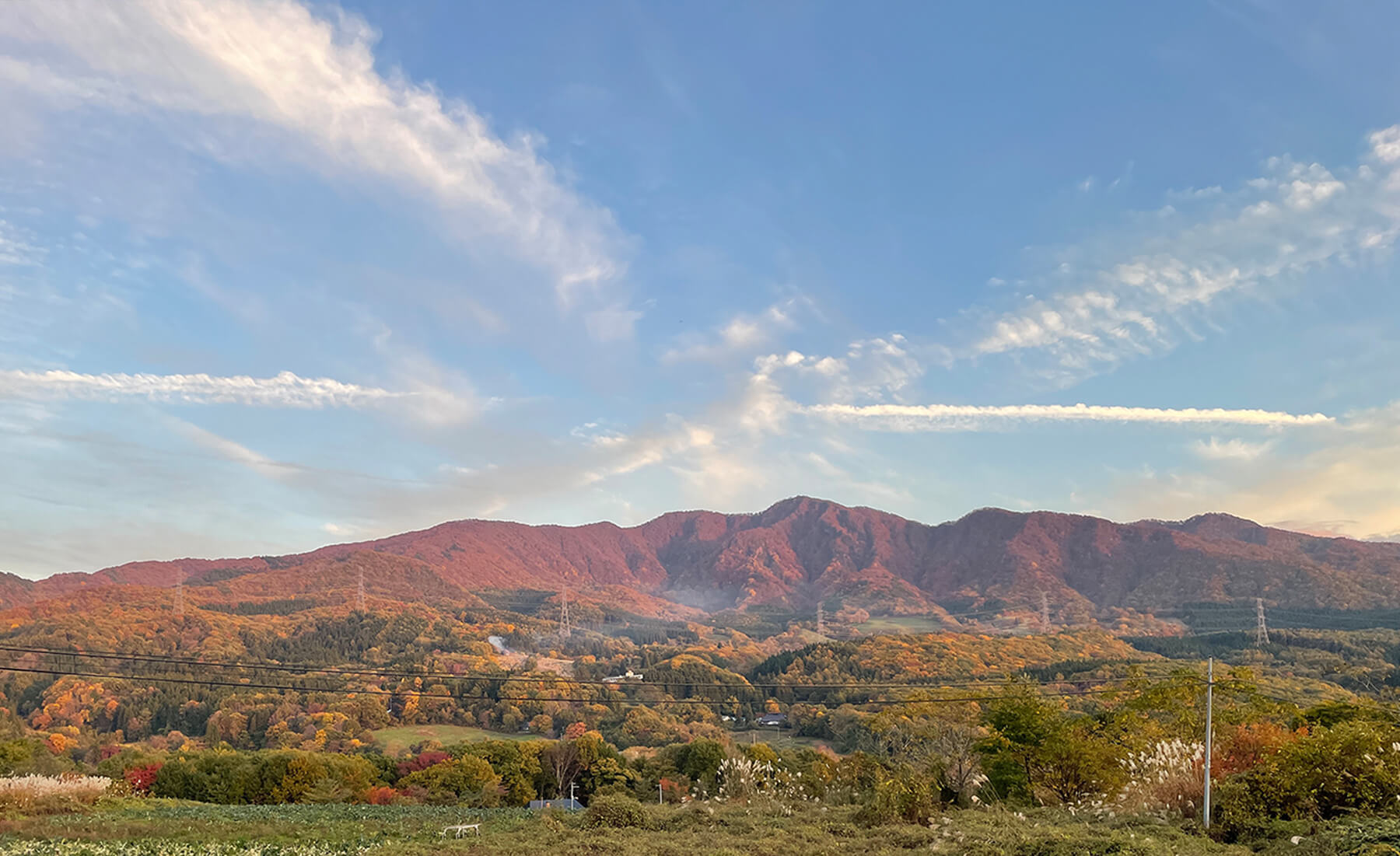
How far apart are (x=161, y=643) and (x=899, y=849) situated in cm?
17295

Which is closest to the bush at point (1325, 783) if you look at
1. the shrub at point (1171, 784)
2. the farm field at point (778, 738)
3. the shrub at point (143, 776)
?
the shrub at point (1171, 784)

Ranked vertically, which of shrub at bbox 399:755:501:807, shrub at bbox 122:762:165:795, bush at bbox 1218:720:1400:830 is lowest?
shrub at bbox 399:755:501:807

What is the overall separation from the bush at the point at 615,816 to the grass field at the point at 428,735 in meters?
79.3

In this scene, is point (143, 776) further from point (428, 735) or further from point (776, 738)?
point (776, 738)

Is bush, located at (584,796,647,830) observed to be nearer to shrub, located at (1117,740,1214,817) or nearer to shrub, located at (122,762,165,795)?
shrub, located at (1117,740,1214,817)

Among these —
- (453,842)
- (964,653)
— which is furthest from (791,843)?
(964,653)

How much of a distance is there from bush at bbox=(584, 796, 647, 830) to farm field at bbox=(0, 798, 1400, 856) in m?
0.21

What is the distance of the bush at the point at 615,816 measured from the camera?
2412cm

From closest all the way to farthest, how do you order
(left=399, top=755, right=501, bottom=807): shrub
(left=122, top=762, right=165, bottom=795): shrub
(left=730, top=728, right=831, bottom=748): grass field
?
(left=122, top=762, right=165, bottom=795): shrub < (left=399, top=755, right=501, bottom=807): shrub < (left=730, top=728, right=831, bottom=748): grass field

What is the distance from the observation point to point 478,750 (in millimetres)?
65625

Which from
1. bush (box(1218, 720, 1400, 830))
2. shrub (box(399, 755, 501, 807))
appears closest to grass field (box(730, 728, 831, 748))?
shrub (box(399, 755, 501, 807))

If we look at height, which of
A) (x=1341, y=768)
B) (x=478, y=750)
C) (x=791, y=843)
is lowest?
(x=478, y=750)

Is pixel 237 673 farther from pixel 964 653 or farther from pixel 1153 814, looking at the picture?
pixel 1153 814

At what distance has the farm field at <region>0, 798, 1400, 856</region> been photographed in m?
15.4
